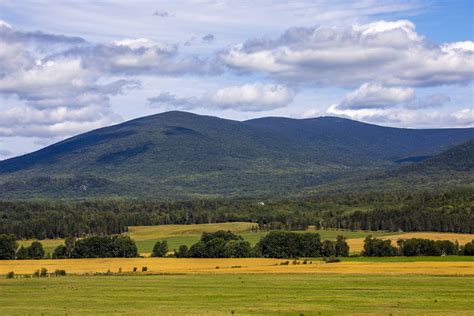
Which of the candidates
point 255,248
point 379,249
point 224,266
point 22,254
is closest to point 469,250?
point 379,249

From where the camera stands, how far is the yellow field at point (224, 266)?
105 meters

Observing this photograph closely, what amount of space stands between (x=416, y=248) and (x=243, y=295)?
61.1 meters

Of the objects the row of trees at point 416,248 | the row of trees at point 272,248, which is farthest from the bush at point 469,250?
the row of trees at point 272,248

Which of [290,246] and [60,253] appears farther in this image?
[60,253]

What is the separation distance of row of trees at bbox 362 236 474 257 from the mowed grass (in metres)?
33.9

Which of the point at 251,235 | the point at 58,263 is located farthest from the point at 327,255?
the point at 251,235

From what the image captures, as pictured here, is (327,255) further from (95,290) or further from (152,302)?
(152,302)

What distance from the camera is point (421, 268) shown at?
106062 mm

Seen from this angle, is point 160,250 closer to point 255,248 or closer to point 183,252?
point 183,252

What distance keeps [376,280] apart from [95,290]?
29.7m

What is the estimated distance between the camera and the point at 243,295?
251 ft

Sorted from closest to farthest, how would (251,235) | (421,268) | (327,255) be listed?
(421,268) → (327,255) → (251,235)

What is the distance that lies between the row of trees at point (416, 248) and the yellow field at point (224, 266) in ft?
45.8

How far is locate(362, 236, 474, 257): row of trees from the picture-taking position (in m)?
130
